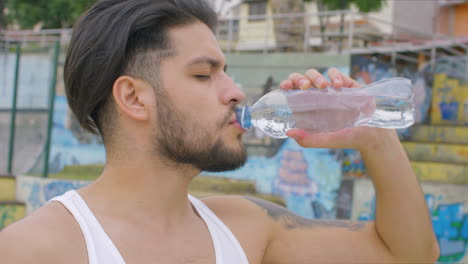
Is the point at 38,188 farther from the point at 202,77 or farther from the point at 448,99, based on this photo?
the point at 448,99

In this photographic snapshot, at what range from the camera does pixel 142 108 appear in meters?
1.90

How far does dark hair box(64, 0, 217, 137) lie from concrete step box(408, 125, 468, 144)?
1034 cm

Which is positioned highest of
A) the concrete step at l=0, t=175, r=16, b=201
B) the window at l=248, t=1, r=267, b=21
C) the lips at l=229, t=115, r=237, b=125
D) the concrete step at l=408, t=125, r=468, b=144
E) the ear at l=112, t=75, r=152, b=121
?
the window at l=248, t=1, r=267, b=21

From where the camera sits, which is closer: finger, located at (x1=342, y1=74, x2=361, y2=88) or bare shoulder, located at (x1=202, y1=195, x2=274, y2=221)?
finger, located at (x1=342, y1=74, x2=361, y2=88)

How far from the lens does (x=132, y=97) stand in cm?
191

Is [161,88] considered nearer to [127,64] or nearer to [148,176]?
[127,64]

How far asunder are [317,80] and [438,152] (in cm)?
940

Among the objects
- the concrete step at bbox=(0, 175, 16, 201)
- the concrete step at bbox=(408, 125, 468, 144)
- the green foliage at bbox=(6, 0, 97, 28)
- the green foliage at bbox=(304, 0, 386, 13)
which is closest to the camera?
the concrete step at bbox=(0, 175, 16, 201)

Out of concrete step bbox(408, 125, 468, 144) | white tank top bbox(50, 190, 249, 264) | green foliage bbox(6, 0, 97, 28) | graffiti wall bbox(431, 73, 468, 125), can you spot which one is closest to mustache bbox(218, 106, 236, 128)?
white tank top bbox(50, 190, 249, 264)

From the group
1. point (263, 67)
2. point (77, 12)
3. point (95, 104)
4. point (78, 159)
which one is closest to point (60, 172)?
point (78, 159)

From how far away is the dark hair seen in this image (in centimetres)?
188

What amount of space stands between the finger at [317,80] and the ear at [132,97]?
23.3 inches

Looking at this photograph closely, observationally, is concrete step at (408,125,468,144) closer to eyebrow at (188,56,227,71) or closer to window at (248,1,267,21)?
eyebrow at (188,56,227,71)

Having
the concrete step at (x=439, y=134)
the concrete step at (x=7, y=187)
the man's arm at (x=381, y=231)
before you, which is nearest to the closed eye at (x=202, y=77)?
the man's arm at (x=381, y=231)
